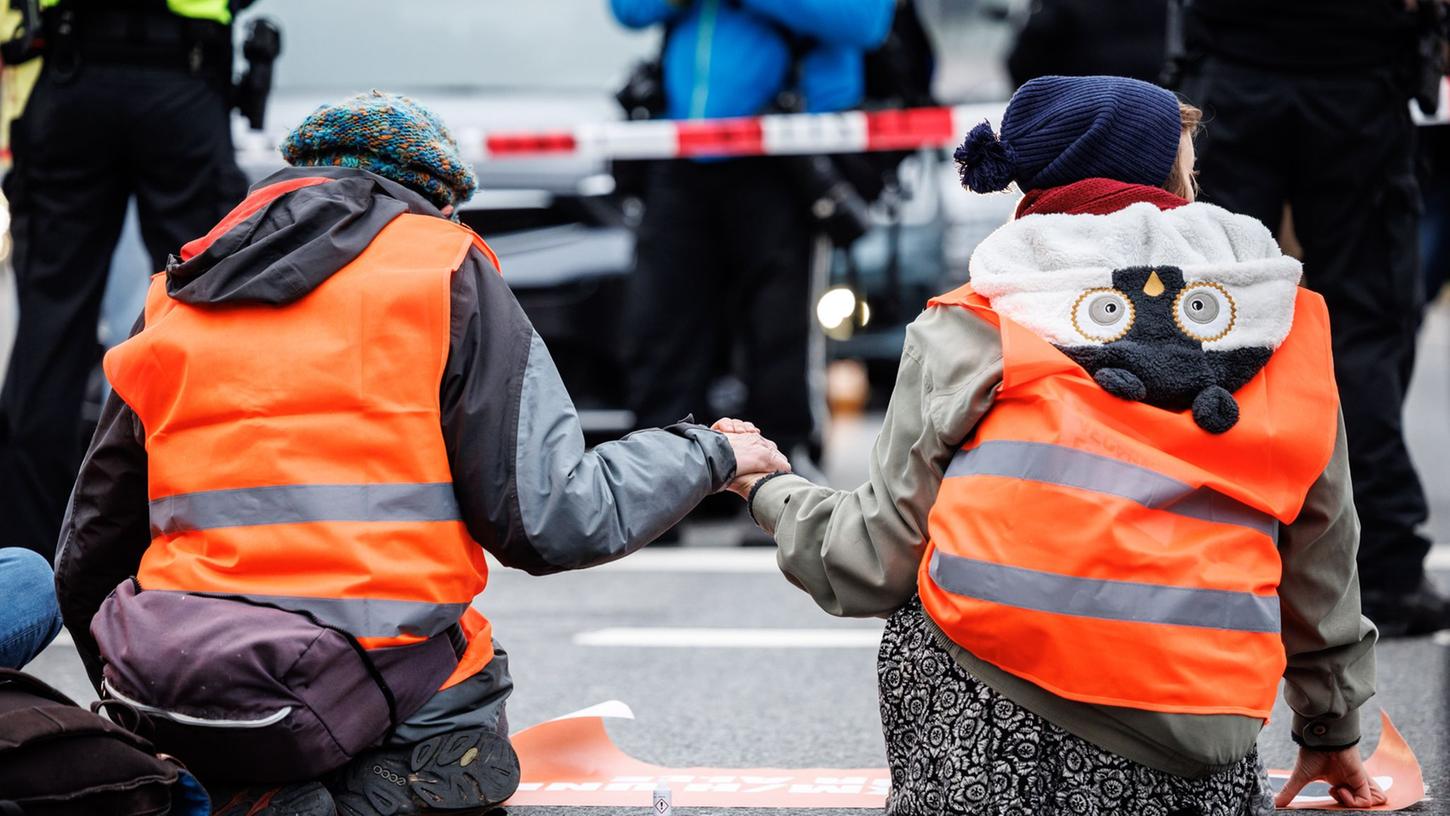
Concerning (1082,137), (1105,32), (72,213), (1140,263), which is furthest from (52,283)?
(1105,32)

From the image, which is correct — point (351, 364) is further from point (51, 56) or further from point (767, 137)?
point (767, 137)

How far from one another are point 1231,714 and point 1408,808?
85cm

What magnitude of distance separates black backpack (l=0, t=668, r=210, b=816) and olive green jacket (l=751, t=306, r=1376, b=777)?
92cm

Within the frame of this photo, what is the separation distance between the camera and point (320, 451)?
8.42 ft

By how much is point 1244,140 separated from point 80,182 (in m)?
2.89

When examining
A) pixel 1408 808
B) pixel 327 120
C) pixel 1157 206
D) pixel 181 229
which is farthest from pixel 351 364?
pixel 181 229

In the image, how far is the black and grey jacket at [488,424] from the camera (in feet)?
8.57

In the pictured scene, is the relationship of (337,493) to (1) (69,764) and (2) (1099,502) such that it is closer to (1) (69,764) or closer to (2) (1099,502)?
(1) (69,764)

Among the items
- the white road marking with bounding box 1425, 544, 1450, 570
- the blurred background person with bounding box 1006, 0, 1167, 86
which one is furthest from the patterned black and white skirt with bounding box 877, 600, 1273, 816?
the blurred background person with bounding box 1006, 0, 1167, 86

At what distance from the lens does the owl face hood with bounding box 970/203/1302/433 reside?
2.36 m

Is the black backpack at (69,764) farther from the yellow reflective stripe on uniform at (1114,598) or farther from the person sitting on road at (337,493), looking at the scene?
the yellow reflective stripe on uniform at (1114,598)

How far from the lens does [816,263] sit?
20.6 ft

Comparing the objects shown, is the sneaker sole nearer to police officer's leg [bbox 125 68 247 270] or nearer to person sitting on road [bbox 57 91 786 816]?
person sitting on road [bbox 57 91 786 816]

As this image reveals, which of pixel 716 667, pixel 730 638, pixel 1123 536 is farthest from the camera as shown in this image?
pixel 730 638
